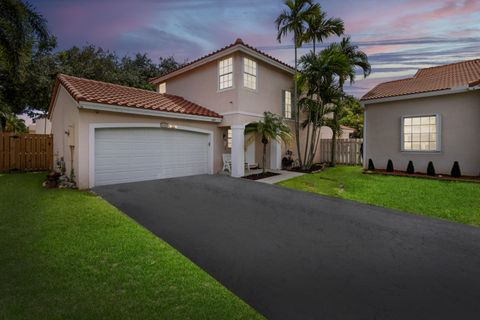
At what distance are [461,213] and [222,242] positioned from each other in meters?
6.14

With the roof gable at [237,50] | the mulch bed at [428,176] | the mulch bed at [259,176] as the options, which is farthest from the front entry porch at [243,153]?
the mulch bed at [428,176]

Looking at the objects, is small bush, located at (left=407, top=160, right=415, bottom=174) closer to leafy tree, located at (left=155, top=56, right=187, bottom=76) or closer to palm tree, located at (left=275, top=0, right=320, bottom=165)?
palm tree, located at (left=275, top=0, right=320, bottom=165)

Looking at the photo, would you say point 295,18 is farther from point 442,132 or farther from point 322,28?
point 442,132

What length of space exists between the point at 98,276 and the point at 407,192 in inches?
359

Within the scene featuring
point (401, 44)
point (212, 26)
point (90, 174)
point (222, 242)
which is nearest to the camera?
point (222, 242)

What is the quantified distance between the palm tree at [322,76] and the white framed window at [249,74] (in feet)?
8.18

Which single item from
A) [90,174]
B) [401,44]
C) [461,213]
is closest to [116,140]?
[90,174]

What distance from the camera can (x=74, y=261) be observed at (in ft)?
11.9

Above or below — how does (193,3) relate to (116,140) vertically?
above

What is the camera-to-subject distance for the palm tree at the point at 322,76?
493 inches

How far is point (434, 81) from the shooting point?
40.2ft

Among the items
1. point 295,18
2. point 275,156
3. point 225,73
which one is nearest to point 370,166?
point 275,156

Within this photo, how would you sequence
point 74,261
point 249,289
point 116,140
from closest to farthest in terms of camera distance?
point 249,289 → point 74,261 → point 116,140

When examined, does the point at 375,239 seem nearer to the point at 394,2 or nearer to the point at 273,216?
the point at 273,216
